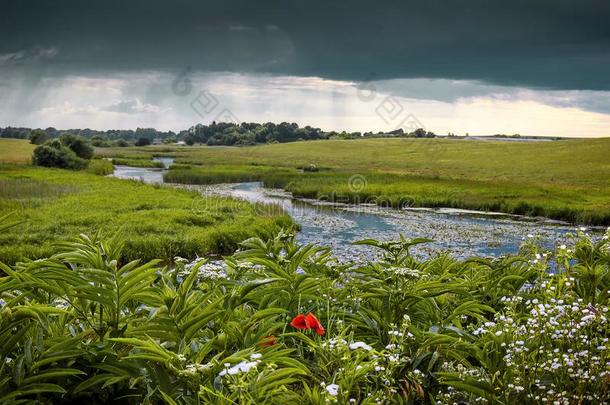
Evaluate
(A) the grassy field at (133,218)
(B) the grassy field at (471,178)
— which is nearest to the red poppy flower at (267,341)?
(A) the grassy field at (133,218)

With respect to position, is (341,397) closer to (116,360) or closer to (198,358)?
(198,358)

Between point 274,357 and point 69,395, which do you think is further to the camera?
point 69,395

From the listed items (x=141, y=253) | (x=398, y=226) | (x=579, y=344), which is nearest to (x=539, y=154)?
(x=398, y=226)

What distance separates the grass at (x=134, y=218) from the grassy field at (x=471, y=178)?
1398 cm

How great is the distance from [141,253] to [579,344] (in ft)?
61.6

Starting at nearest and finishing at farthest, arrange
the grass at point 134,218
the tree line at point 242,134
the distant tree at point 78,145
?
the grass at point 134,218 < the distant tree at point 78,145 < the tree line at point 242,134

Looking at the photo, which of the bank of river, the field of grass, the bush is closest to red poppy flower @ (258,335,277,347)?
the bank of river

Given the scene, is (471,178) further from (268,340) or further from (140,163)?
(268,340)

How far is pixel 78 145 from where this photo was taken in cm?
7600

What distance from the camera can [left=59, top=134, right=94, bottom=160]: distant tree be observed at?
7494cm

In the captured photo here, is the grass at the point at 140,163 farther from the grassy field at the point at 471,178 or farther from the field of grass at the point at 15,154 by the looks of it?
the field of grass at the point at 15,154

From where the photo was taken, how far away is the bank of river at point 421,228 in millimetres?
23094

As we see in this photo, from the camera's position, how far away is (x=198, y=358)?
250 cm

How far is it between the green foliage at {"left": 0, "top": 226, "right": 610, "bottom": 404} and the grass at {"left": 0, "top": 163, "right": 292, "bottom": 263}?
13217 mm
